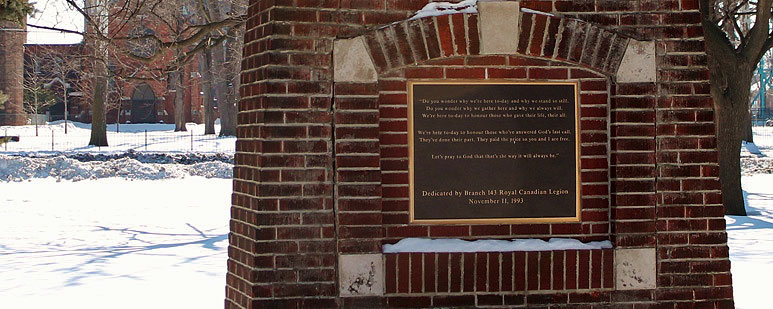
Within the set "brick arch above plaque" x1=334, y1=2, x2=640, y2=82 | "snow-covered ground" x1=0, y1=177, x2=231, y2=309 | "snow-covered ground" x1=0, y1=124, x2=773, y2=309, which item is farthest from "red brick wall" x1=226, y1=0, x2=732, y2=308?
"snow-covered ground" x1=0, y1=177, x2=231, y2=309

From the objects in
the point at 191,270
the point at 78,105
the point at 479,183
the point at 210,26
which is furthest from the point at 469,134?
the point at 78,105

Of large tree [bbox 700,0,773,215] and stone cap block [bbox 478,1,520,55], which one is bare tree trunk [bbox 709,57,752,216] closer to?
large tree [bbox 700,0,773,215]

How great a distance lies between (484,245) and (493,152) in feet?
2.02

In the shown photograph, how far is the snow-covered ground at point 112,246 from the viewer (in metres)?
7.80

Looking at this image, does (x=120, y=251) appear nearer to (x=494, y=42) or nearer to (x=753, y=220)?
(x=494, y=42)

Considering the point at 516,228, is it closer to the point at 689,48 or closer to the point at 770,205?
the point at 689,48

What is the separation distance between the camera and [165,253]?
1032cm

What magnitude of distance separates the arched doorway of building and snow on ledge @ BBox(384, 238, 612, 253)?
5738 cm

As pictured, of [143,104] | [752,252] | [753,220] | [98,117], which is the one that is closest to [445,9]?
[752,252]

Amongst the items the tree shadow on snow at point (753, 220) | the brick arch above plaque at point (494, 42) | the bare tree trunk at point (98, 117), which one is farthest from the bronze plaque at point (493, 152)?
the bare tree trunk at point (98, 117)

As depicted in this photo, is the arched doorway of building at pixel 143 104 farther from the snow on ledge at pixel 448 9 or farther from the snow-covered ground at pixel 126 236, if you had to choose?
the snow on ledge at pixel 448 9

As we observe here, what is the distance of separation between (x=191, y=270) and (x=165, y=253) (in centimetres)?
134

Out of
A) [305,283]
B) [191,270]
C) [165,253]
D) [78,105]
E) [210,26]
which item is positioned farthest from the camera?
[78,105]

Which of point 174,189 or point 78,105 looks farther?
point 78,105
